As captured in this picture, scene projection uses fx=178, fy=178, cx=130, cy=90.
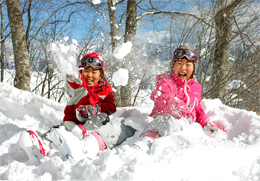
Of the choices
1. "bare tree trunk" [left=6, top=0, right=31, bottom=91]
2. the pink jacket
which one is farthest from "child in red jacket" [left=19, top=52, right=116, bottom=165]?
"bare tree trunk" [left=6, top=0, right=31, bottom=91]

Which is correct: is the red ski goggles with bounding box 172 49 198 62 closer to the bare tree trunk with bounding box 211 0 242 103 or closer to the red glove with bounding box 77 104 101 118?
the red glove with bounding box 77 104 101 118

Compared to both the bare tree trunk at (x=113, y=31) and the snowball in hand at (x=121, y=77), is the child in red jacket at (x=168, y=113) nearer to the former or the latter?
the snowball in hand at (x=121, y=77)

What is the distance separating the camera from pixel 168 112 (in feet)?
6.30

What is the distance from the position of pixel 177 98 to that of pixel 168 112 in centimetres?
19

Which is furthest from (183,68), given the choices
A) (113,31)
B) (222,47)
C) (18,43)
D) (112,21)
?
(18,43)

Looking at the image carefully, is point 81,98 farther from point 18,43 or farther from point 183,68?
point 18,43

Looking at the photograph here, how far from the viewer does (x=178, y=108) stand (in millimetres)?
1876

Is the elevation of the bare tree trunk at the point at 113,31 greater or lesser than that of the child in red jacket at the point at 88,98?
greater


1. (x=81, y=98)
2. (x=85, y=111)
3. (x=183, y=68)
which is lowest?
(x=85, y=111)

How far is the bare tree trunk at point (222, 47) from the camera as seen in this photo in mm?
3746

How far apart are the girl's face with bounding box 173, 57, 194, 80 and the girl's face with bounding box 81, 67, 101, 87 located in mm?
1010

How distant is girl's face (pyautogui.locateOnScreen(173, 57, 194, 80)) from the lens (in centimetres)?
215

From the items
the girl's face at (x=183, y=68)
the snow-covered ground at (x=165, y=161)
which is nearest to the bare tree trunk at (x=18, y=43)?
the snow-covered ground at (x=165, y=161)

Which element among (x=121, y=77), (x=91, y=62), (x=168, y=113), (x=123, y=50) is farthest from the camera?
(x=123, y=50)
